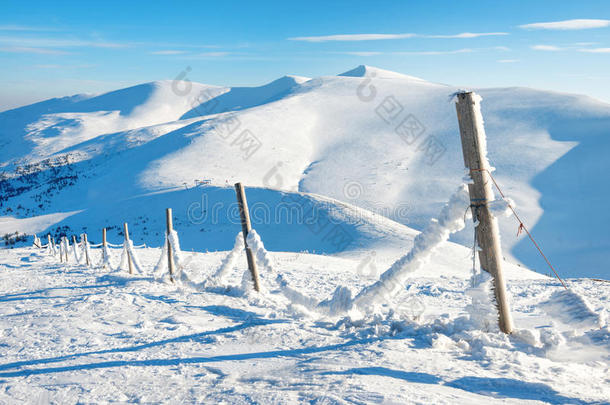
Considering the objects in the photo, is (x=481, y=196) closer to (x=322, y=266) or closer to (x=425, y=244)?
(x=425, y=244)

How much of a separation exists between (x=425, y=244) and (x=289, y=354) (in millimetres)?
2057

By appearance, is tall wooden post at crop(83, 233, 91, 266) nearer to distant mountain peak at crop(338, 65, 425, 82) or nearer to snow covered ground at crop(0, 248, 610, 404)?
snow covered ground at crop(0, 248, 610, 404)

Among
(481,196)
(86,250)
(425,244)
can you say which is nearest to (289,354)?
(425,244)

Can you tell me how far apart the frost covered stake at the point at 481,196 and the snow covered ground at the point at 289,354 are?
402mm

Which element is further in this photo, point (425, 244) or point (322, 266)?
point (322, 266)

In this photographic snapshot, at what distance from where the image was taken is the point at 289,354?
4.52 meters

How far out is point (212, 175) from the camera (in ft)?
131

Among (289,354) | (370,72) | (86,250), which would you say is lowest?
(289,354)

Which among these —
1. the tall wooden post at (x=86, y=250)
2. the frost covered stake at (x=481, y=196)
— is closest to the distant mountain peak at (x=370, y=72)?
the tall wooden post at (x=86, y=250)

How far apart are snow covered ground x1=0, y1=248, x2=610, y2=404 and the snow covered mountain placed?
6.74 metres

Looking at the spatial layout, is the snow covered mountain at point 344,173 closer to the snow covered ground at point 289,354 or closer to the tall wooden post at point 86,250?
the snow covered ground at point 289,354

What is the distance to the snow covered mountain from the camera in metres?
25.0

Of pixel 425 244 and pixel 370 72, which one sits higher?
pixel 370 72

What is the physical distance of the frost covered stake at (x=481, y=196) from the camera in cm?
448
